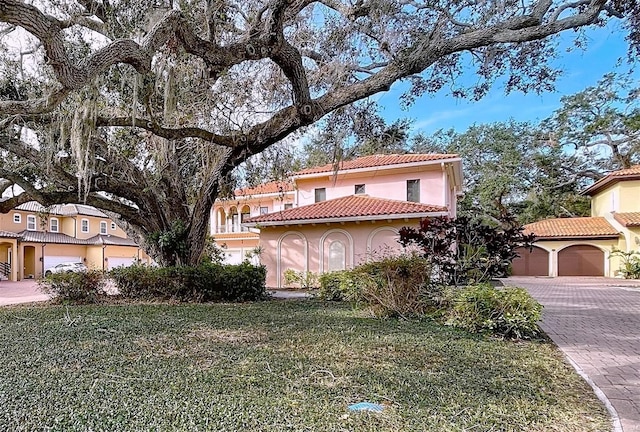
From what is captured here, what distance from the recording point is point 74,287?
34.8 feet

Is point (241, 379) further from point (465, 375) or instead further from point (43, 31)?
point (43, 31)

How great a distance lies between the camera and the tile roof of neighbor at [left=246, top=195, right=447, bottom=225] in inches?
564

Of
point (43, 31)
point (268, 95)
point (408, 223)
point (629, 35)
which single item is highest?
point (629, 35)

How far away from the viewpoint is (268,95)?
8.77 metres

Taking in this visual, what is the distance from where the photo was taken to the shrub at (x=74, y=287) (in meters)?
10.6

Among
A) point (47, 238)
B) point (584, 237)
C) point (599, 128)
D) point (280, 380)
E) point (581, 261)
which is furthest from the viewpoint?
point (47, 238)

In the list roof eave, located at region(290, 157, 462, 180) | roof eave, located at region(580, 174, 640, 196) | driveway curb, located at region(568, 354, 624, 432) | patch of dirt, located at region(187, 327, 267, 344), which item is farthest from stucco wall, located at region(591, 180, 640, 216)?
patch of dirt, located at region(187, 327, 267, 344)

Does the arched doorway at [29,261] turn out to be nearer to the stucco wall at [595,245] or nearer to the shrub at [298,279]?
the shrub at [298,279]

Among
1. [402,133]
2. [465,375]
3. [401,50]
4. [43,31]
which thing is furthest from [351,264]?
[43,31]

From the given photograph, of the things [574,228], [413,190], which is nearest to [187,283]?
[413,190]

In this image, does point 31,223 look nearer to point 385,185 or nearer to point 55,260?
point 55,260

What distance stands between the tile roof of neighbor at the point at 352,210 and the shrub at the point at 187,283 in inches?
179

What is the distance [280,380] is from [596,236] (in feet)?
82.2

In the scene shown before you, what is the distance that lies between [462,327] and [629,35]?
254 inches
